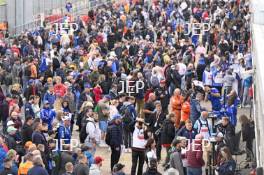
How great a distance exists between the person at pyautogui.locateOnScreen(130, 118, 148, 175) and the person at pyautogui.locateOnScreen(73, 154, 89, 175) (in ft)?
10.1

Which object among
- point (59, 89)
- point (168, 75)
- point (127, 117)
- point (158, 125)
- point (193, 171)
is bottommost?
point (193, 171)

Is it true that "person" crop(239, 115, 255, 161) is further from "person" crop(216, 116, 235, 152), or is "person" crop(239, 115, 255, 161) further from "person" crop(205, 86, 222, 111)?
"person" crop(205, 86, 222, 111)

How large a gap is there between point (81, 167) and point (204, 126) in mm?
4474

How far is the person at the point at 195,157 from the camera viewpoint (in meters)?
20.3

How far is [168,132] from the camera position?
74.3 ft

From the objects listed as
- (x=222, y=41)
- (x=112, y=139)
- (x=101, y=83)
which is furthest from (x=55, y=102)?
(x=222, y=41)

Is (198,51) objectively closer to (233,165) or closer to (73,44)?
(73,44)

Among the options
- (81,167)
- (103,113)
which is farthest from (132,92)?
(81,167)

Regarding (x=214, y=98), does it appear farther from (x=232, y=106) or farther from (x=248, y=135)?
(x=248, y=135)

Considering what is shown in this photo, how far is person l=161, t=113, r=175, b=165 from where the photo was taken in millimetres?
22531

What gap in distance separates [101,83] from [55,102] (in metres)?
2.76

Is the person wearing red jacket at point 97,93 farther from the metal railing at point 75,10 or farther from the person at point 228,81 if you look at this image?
the metal railing at point 75,10

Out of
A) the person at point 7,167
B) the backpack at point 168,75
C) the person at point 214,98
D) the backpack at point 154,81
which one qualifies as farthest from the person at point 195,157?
the backpack at point 168,75

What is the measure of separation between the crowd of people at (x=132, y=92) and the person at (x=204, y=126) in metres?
0.03
